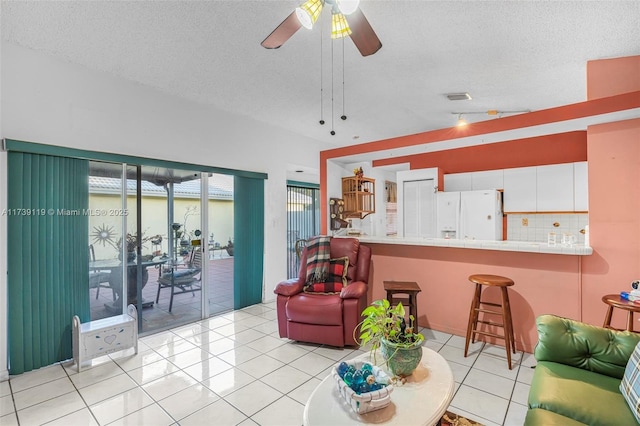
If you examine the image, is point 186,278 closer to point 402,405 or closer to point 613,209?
point 402,405

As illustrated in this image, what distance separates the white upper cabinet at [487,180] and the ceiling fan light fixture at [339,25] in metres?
3.82

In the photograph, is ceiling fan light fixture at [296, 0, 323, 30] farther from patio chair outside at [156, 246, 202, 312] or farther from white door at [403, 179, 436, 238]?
white door at [403, 179, 436, 238]

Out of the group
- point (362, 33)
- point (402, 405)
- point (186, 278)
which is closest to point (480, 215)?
point (362, 33)

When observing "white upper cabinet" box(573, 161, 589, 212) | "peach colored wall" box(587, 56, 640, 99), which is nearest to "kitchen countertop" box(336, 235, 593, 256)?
"white upper cabinet" box(573, 161, 589, 212)

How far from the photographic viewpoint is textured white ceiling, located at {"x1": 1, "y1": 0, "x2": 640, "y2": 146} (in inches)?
85.8

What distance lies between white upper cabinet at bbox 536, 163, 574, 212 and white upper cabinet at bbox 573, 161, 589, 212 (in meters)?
0.04

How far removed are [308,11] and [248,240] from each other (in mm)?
3341

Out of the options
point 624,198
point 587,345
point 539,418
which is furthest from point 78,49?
point 624,198

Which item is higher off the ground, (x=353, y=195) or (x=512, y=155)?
(x=512, y=155)

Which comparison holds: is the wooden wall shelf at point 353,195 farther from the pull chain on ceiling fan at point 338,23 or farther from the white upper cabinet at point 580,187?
the white upper cabinet at point 580,187

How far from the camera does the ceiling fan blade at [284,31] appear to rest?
5.69 feet

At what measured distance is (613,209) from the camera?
2.63 meters

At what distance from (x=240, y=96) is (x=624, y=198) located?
160 inches

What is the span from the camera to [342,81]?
10.8 ft
